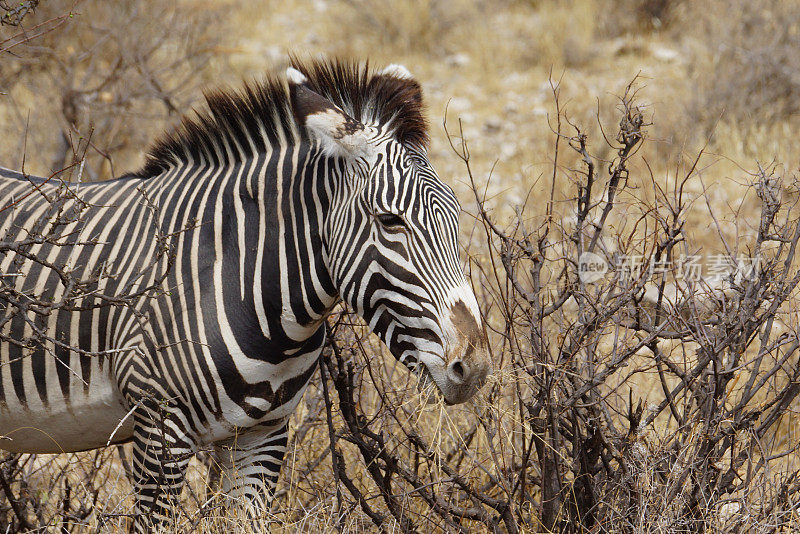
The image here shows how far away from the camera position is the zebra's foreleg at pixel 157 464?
2.99 meters

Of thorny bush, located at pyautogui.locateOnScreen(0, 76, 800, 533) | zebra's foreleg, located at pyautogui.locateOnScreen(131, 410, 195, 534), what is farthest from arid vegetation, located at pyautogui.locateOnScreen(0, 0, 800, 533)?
zebra's foreleg, located at pyautogui.locateOnScreen(131, 410, 195, 534)

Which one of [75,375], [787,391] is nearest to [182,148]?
[75,375]

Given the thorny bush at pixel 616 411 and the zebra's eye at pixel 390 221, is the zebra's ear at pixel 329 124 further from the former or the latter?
the thorny bush at pixel 616 411

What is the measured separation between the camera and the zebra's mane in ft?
10.0

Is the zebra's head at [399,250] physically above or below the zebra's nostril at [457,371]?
above

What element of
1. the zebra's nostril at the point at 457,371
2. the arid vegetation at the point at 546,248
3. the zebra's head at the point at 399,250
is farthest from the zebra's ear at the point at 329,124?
the zebra's nostril at the point at 457,371

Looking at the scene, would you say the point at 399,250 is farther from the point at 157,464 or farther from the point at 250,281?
the point at 157,464

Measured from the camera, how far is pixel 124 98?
784 centimetres

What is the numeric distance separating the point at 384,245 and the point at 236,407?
32.6 inches

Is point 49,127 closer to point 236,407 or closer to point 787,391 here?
point 236,407

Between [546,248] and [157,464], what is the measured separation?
164cm

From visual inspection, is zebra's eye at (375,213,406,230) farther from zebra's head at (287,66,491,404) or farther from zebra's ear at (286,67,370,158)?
zebra's ear at (286,67,370,158)

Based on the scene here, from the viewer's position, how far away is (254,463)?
341 centimetres

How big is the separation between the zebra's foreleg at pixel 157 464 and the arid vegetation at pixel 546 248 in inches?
4.7
